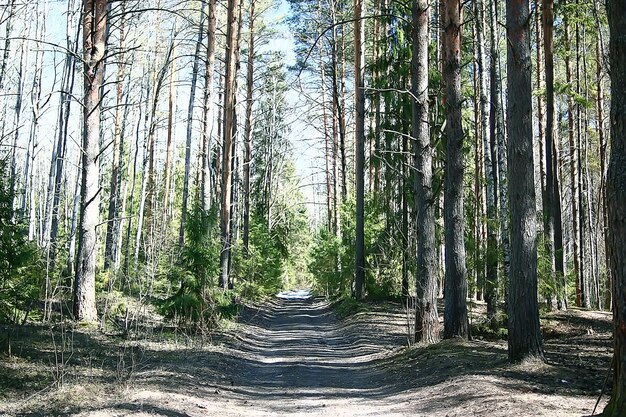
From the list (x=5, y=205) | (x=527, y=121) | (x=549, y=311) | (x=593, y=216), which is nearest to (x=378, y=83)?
(x=549, y=311)

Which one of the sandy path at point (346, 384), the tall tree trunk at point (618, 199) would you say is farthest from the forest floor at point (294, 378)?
the tall tree trunk at point (618, 199)

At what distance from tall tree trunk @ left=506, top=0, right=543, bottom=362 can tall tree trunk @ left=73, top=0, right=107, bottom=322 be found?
7261 millimetres

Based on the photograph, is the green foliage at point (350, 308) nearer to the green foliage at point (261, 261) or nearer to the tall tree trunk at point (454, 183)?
the green foliage at point (261, 261)

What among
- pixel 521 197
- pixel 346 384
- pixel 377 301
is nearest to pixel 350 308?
pixel 377 301

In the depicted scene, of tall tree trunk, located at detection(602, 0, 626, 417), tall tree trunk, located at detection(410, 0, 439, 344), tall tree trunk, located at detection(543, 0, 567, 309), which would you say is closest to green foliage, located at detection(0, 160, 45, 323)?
tall tree trunk, located at detection(410, 0, 439, 344)

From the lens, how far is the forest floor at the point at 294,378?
21.2 feet

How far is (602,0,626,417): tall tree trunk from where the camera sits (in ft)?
15.1

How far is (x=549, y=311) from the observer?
662 inches

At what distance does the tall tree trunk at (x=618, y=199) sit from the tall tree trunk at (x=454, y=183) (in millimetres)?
6138

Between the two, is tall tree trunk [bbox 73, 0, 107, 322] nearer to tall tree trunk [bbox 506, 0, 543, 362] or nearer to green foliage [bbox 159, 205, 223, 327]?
green foliage [bbox 159, 205, 223, 327]

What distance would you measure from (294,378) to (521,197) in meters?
4.50

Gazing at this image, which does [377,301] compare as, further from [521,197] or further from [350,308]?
[521,197]

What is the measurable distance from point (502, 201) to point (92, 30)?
9.71m

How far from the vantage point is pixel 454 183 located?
36.8ft
